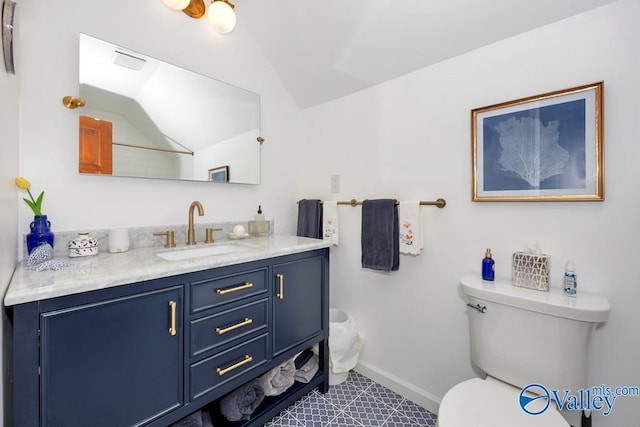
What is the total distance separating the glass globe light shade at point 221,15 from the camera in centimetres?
150

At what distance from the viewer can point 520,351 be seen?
3.65ft

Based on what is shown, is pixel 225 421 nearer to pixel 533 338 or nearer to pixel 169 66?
pixel 533 338

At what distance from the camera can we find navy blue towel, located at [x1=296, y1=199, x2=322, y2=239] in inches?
78.5

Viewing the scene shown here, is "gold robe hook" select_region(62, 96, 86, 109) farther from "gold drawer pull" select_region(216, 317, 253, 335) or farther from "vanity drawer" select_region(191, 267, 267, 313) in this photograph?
"gold drawer pull" select_region(216, 317, 253, 335)

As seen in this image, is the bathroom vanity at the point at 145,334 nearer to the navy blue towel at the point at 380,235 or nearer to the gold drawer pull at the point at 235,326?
the gold drawer pull at the point at 235,326

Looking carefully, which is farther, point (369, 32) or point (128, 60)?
point (369, 32)

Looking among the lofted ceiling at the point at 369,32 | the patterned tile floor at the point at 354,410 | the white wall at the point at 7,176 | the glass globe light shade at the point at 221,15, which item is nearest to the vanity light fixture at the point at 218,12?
the glass globe light shade at the point at 221,15

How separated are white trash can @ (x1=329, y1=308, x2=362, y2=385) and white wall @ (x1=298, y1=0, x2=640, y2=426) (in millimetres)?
125

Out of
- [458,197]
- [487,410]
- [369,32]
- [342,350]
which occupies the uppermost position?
[369,32]

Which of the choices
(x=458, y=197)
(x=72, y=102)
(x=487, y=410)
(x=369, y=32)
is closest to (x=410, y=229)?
(x=458, y=197)

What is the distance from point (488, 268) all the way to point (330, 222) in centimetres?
99

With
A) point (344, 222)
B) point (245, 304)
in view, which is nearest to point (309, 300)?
point (245, 304)

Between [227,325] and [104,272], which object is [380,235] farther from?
[104,272]

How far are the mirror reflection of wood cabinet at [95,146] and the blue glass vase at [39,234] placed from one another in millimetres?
265
